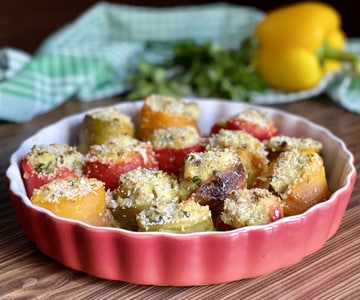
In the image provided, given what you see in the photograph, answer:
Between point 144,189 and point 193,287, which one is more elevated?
point 144,189

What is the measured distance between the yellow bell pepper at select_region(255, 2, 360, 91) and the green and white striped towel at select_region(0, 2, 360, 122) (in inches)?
1.9

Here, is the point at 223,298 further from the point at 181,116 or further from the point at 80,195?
the point at 181,116

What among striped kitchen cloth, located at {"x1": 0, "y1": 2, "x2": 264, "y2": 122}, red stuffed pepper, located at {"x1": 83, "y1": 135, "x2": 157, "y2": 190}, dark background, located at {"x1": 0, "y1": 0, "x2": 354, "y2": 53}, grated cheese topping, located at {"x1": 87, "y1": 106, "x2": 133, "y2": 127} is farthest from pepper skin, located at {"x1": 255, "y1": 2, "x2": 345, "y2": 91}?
red stuffed pepper, located at {"x1": 83, "y1": 135, "x2": 157, "y2": 190}

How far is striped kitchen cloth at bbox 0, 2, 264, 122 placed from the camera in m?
1.70

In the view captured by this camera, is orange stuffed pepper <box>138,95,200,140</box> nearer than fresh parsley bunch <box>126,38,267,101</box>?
Yes

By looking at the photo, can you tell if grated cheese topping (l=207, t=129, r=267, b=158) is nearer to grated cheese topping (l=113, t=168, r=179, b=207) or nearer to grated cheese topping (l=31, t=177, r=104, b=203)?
grated cheese topping (l=113, t=168, r=179, b=207)

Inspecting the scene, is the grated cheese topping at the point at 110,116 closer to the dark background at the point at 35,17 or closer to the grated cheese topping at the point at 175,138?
the grated cheese topping at the point at 175,138

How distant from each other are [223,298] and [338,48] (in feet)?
4.06

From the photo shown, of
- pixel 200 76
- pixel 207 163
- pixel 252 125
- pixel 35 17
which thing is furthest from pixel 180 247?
pixel 35 17

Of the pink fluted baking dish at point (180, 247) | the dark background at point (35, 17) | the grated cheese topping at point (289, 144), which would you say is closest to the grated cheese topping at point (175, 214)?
the pink fluted baking dish at point (180, 247)

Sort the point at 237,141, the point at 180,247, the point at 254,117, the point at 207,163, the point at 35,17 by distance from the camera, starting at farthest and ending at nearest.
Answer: the point at 35,17, the point at 254,117, the point at 237,141, the point at 207,163, the point at 180,247

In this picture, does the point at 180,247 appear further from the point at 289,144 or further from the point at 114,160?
the point at 289,144

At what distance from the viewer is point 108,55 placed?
1857 mm

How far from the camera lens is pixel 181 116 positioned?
4.10ft
